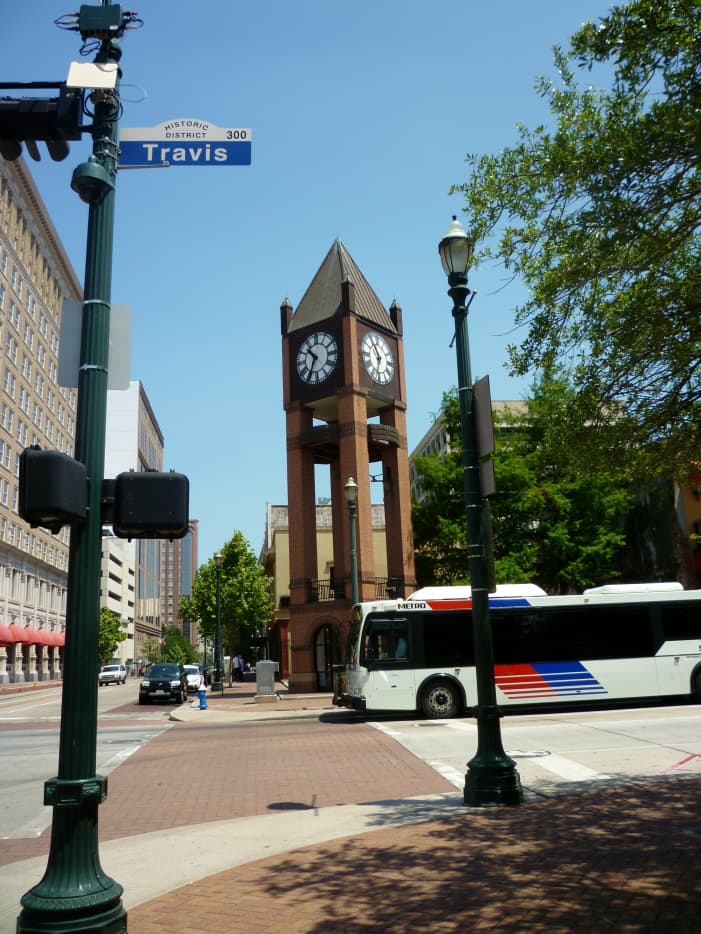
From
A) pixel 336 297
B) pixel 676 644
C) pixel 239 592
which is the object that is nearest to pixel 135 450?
pixel 239 592

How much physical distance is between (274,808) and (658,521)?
107 ft

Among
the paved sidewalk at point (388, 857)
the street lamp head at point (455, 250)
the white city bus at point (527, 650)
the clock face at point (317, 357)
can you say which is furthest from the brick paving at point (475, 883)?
the clock face at point (317, 357)

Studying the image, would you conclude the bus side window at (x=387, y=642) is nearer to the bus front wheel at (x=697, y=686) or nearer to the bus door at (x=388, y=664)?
the bus door at (x=388, y=664)

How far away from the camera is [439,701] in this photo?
1966cm

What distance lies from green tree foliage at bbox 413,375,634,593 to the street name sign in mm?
28096

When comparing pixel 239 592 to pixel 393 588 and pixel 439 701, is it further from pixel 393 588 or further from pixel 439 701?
pixel 439 701

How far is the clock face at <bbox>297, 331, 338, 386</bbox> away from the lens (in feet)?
114

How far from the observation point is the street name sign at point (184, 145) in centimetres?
585

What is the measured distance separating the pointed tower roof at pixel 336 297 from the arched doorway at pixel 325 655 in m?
13.4

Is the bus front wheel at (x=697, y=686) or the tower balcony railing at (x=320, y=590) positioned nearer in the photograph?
the bus front wheel at (x=697, y=686)

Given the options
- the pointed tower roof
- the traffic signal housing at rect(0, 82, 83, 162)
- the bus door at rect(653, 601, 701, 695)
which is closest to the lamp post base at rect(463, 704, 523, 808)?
the traffic signal housing at rect(0, 82, 83, 162)

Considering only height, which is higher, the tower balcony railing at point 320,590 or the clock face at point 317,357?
the clock face at point 317,357

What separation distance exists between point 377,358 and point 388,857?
30126 mm

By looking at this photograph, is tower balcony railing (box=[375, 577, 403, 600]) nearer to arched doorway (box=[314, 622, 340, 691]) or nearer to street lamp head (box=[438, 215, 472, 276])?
arched doorway (box=[314, 622, 340, 691])
